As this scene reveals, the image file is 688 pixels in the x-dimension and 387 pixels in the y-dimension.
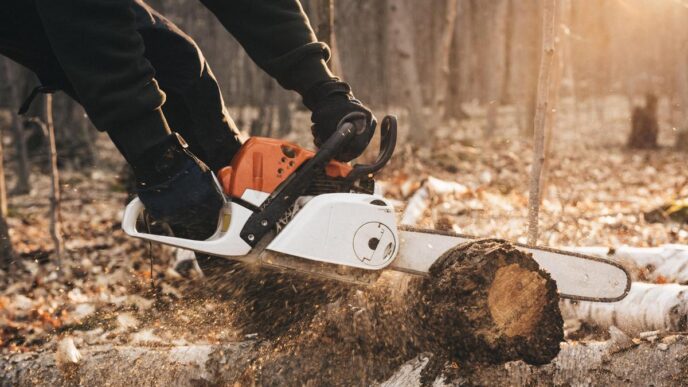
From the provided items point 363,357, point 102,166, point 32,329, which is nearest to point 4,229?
point 32,329

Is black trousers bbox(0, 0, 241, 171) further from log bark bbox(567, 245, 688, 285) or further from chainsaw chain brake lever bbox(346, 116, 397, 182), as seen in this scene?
log bark bbox(567, 245, 688, 285)

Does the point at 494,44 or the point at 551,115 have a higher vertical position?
the point at 494,44

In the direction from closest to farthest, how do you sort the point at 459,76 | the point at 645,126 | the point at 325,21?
1. the point at 325,21
2. the point at 645,126
3. the point at 459,76

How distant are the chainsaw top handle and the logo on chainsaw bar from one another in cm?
21

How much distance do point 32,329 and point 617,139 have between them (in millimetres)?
11437

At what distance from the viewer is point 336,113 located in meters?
2.24

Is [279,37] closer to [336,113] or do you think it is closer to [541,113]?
[336,113]

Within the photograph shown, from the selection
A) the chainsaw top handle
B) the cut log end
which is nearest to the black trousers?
the chainsaw top handle

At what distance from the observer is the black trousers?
7.27 feet

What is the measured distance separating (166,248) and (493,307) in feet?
10.7

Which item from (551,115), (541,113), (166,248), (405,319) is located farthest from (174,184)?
(551,115)

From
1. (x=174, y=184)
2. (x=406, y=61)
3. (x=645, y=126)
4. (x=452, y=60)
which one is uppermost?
(x=452, y=60)

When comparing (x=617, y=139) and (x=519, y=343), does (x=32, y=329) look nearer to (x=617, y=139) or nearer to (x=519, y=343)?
(x=519, y=343)

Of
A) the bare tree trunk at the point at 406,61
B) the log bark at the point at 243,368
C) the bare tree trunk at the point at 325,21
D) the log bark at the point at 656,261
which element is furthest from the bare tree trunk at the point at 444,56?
the log bark at the point at 243,368
